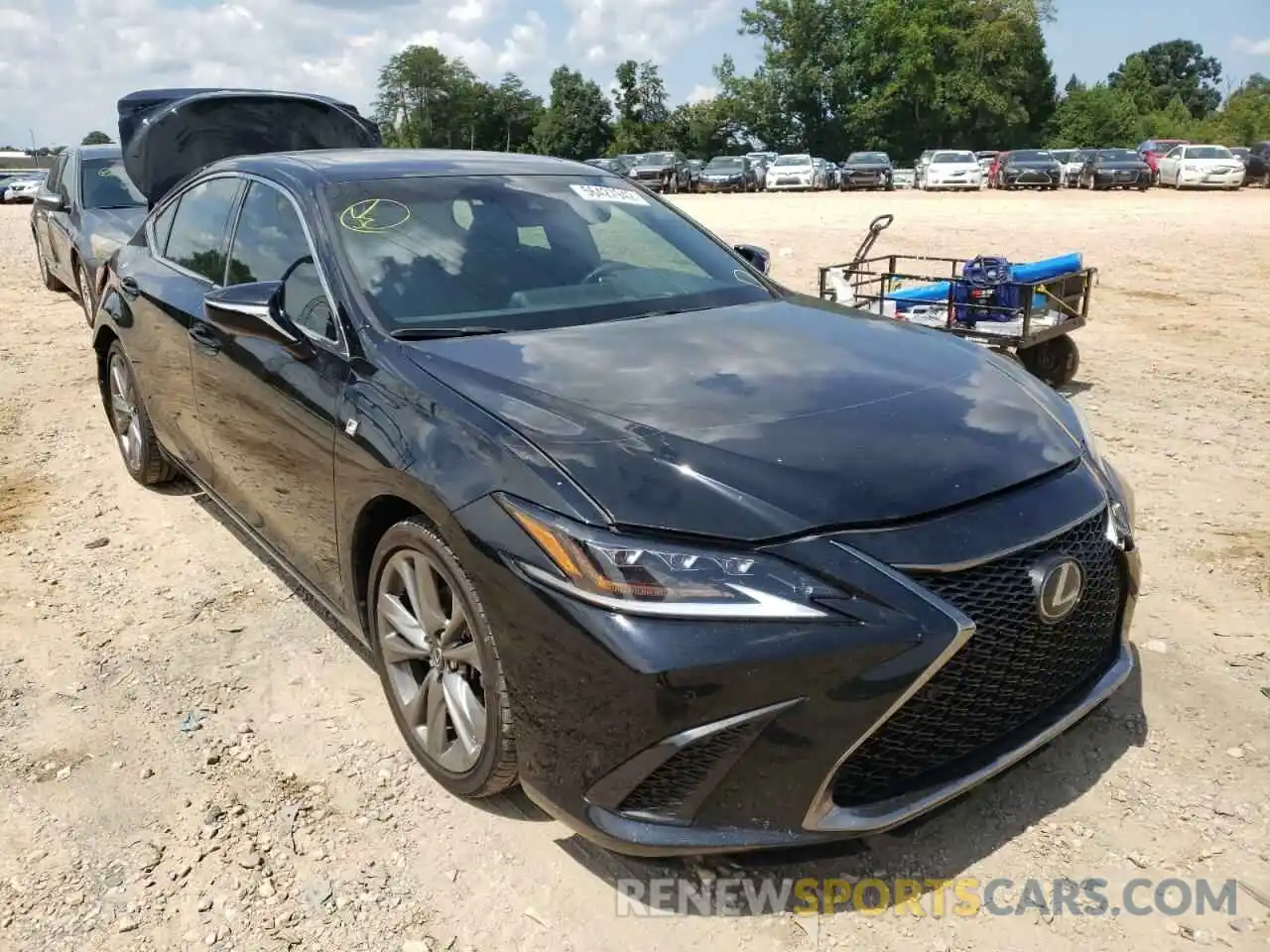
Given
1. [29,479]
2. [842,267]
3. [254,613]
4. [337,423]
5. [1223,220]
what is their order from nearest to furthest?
[337,423] < [254,613] < [29,479] < [842,267] < [1223,220]

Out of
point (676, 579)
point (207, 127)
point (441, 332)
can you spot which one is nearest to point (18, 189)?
point (207, 127)

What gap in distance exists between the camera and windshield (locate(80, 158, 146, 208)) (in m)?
9.15

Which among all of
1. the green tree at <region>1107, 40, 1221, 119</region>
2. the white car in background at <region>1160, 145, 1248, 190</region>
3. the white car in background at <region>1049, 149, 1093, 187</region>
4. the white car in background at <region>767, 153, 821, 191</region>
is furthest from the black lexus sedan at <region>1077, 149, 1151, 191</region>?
the green tree at <region>1107, 40, 1221, 119</region>

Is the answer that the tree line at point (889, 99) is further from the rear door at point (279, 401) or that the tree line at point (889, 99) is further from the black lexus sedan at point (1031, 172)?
the rear door at point (279, 401)

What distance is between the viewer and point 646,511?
2.24 metres

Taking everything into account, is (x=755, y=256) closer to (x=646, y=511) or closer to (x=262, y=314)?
(x=262, y=314)

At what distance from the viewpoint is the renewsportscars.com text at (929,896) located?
7.95 ft

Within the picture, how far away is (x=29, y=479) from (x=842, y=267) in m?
5.23

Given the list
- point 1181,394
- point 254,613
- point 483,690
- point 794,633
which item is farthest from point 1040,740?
point 1181,394

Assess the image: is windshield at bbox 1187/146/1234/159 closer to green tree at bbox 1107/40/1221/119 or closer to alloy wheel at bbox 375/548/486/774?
alloy wheel at bbox 375/548/486/774

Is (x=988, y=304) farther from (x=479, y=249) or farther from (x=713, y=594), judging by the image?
(x=713, y=594)

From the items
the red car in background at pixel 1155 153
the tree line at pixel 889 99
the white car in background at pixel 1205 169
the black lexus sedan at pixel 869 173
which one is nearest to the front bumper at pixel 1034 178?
the red car in background at pixel 1155 153

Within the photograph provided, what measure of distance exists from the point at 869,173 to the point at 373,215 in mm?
36050

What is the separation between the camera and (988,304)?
662 centimetres
